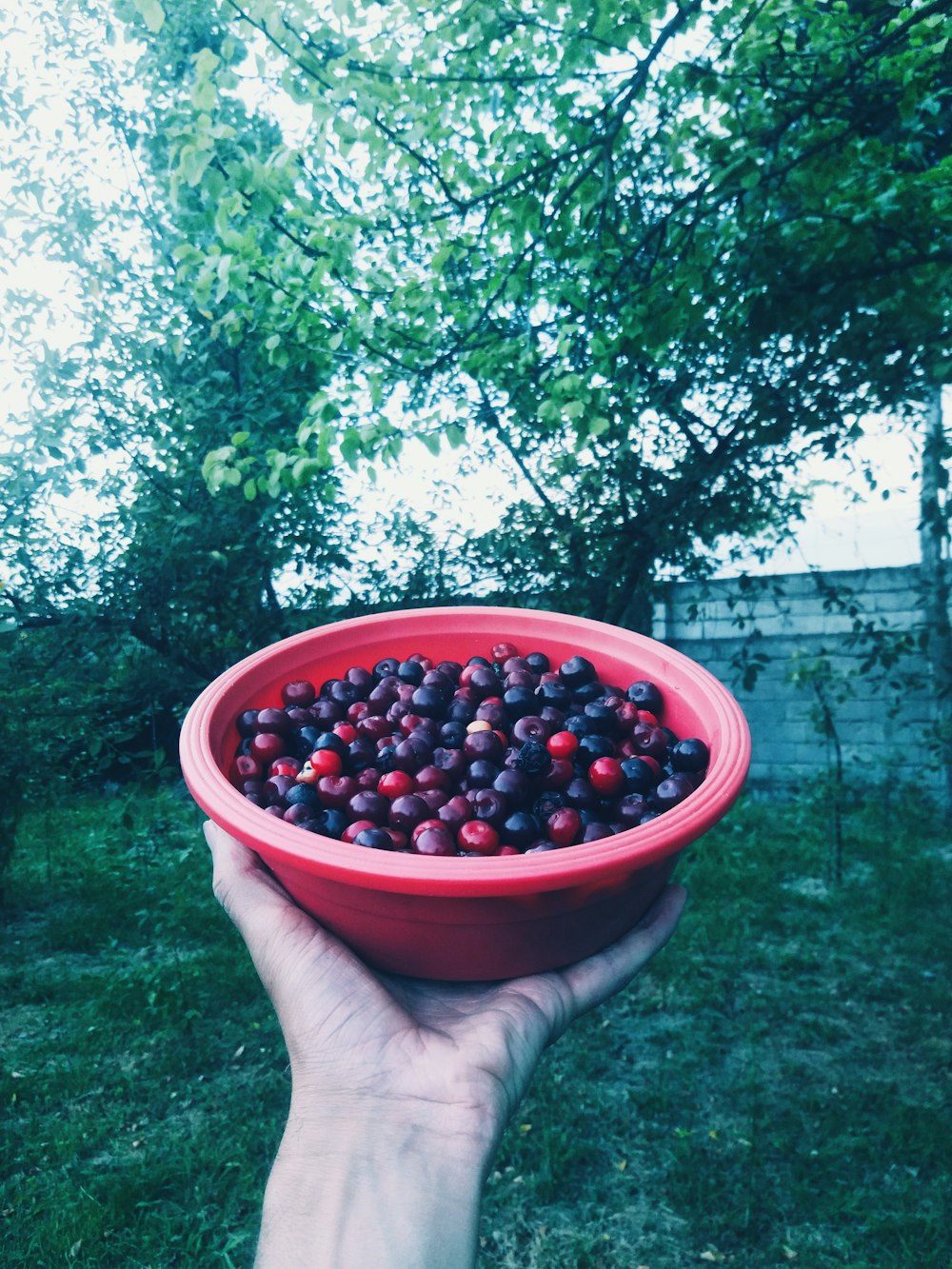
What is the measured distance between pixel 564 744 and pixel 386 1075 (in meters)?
0.68

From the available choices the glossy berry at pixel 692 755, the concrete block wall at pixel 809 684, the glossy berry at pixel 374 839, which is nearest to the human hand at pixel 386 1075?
the glossy berry at pixel 374 839

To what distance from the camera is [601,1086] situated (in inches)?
120

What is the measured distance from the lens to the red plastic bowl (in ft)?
4.07

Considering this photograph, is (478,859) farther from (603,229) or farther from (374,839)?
(603,229)

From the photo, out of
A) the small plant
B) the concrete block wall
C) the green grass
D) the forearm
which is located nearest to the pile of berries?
the forearm

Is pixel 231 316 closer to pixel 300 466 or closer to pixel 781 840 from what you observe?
pixel 300 466

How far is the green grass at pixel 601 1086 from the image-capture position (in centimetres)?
241

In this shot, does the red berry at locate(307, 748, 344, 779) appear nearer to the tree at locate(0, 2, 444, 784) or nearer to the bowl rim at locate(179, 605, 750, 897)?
the bowl rim at locate(179, 605, 750, 897)

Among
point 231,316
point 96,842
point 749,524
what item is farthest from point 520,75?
point 96,842

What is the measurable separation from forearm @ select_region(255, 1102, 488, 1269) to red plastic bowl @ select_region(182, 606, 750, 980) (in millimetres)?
265

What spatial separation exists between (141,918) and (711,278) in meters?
3.55

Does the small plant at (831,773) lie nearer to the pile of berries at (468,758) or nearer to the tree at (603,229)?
the tree at (603,229)

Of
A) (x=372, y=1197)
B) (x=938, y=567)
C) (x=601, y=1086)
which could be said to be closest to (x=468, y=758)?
(x=372, y=1197)

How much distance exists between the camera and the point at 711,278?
10.2ft
